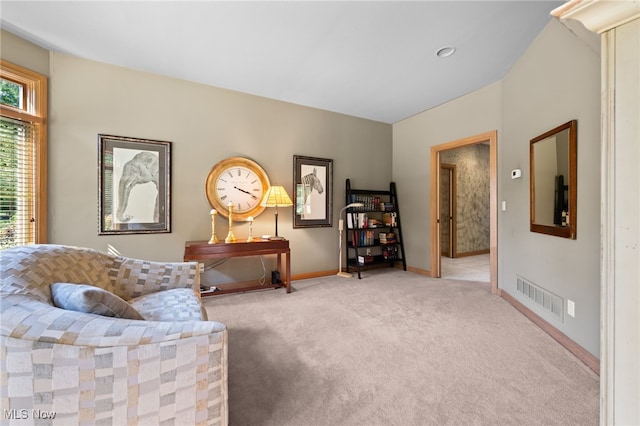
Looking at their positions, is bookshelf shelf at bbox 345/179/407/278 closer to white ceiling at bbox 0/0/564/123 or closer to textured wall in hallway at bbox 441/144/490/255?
white ceiling at bbox 0/0/564/123

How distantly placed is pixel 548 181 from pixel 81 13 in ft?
13.3

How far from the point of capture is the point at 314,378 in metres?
1.61

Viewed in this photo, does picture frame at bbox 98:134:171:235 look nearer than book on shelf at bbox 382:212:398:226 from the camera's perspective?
Yes

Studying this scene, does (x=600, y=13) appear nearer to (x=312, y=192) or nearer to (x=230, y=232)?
(x=230, y=232)

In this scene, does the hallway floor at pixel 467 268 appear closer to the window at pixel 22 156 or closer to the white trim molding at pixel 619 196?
the white trim molding at pixel 619 196

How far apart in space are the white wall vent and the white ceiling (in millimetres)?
2257

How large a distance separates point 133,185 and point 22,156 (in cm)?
84

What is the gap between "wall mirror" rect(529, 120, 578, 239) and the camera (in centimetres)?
197

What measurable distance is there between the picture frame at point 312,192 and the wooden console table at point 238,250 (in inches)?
26.6

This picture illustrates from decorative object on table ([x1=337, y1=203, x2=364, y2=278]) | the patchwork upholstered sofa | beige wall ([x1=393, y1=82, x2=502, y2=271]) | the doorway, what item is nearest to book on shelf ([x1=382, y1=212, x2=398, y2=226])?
beige wall ([x1=393, y1=82, x2=502, y2=271])

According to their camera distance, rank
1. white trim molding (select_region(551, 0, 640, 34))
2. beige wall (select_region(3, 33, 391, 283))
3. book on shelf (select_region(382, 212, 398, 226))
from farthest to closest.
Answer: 1. book on shelf (select_region(382, 212, 398, 226))
2. beige wall (select_region(3, 33, 391, 283))
3. white trim molding (select_region(551, 0, 640, 34))

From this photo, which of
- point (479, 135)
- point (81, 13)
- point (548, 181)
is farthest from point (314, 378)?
point (479, 135)

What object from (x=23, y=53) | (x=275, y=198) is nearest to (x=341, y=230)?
(x=275, y=198)

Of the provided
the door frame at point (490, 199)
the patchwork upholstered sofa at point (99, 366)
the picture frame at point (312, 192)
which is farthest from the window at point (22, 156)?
the door frame at point (490, 199)
